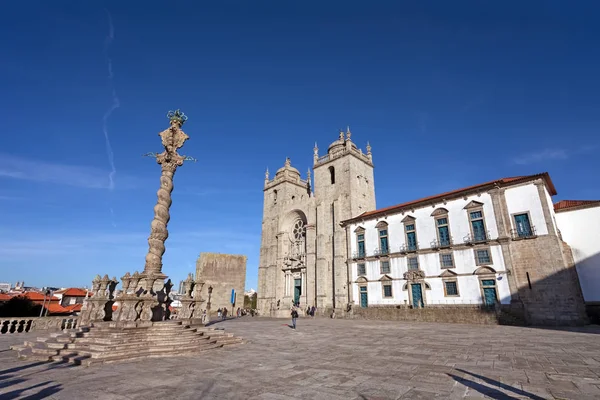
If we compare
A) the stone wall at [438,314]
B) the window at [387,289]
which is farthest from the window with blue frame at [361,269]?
the stone wall at [438,314]

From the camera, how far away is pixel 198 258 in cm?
3809

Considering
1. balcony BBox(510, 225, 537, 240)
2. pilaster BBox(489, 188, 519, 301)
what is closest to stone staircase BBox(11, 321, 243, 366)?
pilaster BBox(489, 188, 519, 301)

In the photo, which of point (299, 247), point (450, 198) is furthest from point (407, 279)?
point (299, 247)

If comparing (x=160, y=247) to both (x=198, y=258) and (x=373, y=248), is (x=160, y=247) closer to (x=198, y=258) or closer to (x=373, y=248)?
(x=373, y=248)

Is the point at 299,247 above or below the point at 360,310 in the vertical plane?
above

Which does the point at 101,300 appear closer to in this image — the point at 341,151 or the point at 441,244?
the point at 441,244

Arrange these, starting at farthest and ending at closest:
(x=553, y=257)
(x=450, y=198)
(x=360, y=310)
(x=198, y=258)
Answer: (x=198, y=258) → (x=360, y=310) → (x=450, y=198) → (x=553, y=257)

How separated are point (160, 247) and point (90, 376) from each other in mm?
7730

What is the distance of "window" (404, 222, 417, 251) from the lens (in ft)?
84.4

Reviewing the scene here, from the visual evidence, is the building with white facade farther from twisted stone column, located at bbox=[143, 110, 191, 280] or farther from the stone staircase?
twisted stone column, located at bbox=[143, 110, 191, 280]

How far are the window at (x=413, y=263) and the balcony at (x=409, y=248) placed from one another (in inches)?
26.5

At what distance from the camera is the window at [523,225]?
65.7 ft

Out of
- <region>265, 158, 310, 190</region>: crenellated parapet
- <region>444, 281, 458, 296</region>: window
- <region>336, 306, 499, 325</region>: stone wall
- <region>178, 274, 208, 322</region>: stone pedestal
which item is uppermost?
<region>265, 158, 310, 190</region>: crenellated parapet

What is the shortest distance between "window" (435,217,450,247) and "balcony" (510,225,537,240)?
4.45 meters
